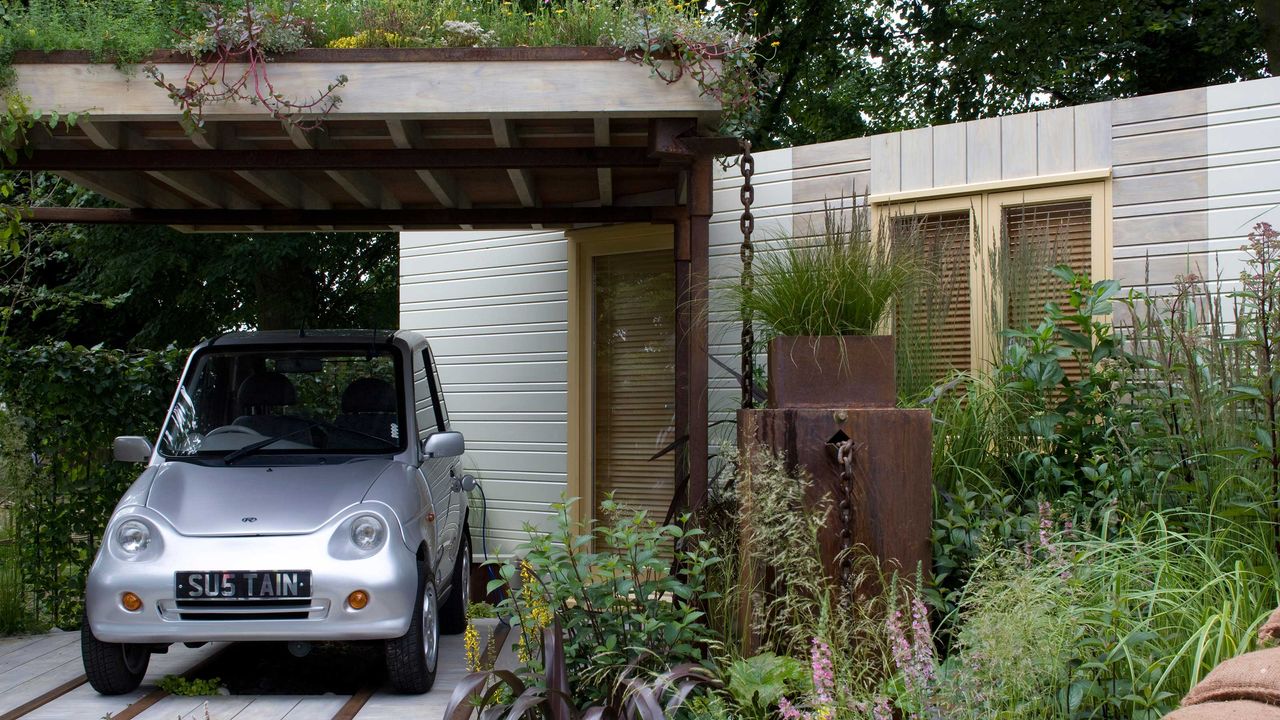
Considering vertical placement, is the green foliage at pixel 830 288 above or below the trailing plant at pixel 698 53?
below

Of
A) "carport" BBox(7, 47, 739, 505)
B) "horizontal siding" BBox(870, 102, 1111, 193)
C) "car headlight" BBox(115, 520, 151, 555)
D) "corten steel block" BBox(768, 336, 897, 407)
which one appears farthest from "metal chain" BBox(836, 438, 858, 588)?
"car headlight" BBox(115, 520, 151, 555)

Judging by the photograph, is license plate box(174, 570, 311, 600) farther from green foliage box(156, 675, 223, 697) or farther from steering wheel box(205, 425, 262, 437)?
steering wheel box(205, 425, 262, 437)

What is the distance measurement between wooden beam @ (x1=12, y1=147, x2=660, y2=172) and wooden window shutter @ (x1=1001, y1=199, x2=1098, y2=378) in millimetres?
1858

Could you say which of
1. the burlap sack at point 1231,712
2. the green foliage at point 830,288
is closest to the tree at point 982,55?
the green foliage at point 830,288

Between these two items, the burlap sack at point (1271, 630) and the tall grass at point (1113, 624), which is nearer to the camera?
the burlap sack at point (1271, 630)

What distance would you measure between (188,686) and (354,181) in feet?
9.79

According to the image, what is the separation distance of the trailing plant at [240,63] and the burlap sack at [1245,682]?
13.0 feet

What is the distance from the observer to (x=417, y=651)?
4883mm

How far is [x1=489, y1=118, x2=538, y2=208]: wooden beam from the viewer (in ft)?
16.5

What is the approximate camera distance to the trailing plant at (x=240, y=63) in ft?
15.2

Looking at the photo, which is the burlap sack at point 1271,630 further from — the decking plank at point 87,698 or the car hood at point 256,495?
the decking plank at point 87,698

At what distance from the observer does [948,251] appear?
6109 millimetres

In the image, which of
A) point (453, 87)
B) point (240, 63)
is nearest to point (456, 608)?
point (453, 87)

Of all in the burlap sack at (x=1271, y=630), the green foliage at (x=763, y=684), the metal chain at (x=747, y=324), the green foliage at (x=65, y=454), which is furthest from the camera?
the green foliage at (x=65, y=454)
